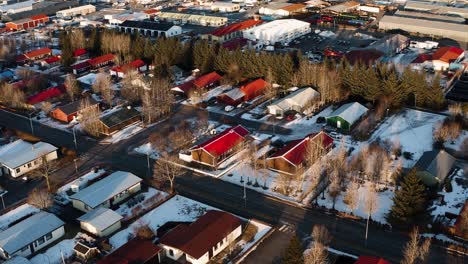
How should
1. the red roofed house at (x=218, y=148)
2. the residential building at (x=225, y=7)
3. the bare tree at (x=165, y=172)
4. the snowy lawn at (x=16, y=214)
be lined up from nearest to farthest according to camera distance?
the snowy lawn at (x=16, y=214) < the bare tree at (x=165, y=172) < the red roofed house at (x=218, y=148) < the residential building at (x=225, y=7)

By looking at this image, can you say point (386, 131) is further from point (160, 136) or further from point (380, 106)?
point (160, 136)

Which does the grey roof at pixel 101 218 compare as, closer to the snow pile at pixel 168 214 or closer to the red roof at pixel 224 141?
the snow pile at pixel 168 214

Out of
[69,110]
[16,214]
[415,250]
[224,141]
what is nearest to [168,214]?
[224,141]

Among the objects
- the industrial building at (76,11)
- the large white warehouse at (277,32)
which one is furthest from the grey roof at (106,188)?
the industrial building at (76,11)

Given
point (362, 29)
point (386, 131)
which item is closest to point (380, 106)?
point (386, 131)

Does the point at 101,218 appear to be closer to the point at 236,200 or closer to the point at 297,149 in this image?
the point at 236,200

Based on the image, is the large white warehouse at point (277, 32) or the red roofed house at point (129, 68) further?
the large white warehouse at point (277, 32)

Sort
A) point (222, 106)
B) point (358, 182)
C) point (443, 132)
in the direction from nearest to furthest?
point (358, 182) < point (443, 132) < point (222, 106)
